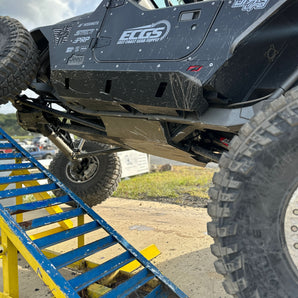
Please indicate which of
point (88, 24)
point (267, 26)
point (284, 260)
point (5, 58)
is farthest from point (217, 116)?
point (5, 58)

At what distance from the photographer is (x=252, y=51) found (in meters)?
2.21

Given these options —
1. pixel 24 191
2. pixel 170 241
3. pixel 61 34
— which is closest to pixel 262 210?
pixel 24 191

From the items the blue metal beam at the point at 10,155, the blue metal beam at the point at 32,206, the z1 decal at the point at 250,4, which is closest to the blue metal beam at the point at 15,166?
the blue metal beam at the point at 10,155

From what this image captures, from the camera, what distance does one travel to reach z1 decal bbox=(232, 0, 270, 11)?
2.04 m

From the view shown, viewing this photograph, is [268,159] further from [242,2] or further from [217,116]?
[242,2]

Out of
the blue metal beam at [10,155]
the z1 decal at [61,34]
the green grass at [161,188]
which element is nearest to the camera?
the z1 decal at [61,34]

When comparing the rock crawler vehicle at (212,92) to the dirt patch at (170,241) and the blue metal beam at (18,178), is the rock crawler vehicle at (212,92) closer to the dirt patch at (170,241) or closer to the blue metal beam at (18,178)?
the blue metal beam at (18,178)

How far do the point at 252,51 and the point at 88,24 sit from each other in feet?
5.09

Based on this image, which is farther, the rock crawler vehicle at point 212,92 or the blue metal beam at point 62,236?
the blue metal beam at point 62,236

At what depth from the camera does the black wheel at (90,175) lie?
5406mm

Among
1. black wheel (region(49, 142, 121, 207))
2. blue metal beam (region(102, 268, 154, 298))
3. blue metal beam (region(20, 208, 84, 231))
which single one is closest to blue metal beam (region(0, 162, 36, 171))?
blue metal beam (region(20, 208, 84, 231))

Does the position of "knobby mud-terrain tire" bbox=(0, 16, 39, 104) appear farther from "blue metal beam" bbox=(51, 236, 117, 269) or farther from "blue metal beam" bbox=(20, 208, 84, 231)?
"blue metal beam" bbox=(51, 236, 117, 269)

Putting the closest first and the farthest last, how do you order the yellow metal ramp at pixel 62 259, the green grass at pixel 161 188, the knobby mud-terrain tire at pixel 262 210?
the knobby mud-terrain tire at pixel 262 210
the yellow metal ramp at pixel 62 259
the green grass at pixel 161 188

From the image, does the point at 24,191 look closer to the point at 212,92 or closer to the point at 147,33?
the point at 147,33
